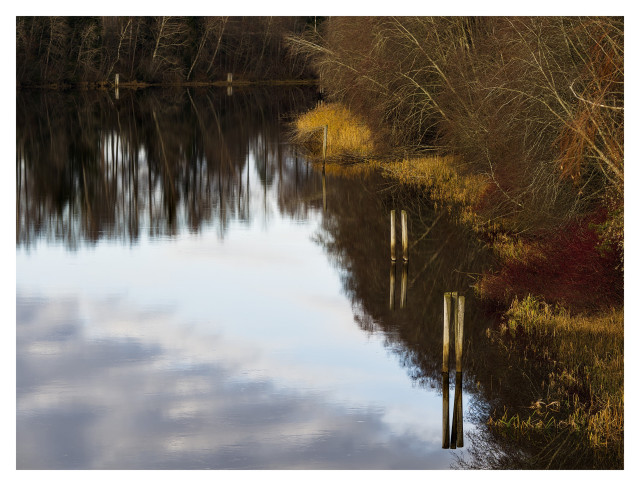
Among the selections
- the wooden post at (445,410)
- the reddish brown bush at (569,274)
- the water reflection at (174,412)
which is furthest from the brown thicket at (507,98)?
the water reflection at (174,412)

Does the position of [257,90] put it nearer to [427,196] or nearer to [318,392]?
[427,196]

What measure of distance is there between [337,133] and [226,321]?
26.8 metres

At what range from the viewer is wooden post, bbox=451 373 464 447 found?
16.2 meters

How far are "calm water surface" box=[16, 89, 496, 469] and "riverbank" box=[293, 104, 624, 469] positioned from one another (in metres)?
1.24

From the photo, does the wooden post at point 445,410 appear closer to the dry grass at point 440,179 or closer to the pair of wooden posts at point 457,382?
the pair of wooden posts at point 457,382

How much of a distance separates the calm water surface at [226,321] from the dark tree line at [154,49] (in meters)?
31.2

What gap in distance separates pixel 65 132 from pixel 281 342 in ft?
135

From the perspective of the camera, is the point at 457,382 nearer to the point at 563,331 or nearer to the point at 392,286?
the point at 563,331

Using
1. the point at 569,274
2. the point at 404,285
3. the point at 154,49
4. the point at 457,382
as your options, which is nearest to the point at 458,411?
the point at 457,382

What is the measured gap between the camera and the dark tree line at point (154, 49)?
77500 mm

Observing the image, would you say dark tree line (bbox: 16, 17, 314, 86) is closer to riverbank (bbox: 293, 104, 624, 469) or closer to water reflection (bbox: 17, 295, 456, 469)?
riverbank (bbox: 293, 104, 624, 469)

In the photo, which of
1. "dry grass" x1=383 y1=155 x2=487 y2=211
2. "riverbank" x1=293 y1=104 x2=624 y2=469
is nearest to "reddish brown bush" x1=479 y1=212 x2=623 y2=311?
"riverbank" x1=293 y1=104 x2=624 y2=469

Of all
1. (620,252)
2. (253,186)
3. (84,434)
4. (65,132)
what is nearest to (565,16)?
(620,252)
